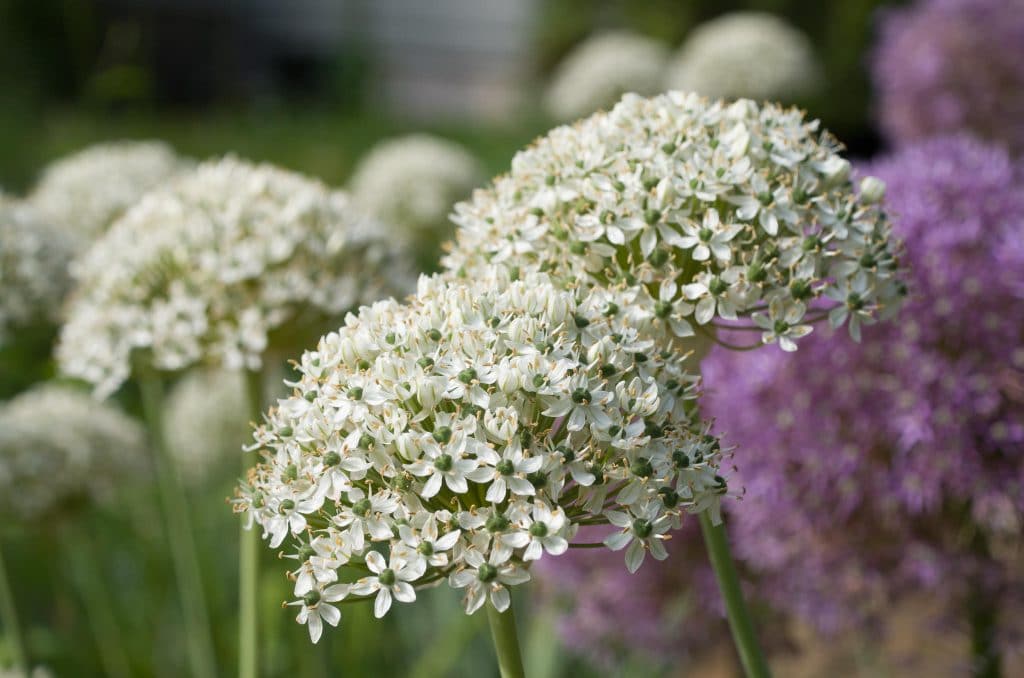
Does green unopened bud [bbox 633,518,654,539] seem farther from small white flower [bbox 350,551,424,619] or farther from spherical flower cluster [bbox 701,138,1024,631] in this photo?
spherical flower cluster [bbox 701,138,1024,631]

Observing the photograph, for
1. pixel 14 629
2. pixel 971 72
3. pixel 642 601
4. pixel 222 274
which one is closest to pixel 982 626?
pixel 642 601

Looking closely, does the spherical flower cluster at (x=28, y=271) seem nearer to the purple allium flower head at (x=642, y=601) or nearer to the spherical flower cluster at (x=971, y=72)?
the purple allium flower head at (x=642, y=601)

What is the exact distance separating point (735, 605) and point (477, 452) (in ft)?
1.66

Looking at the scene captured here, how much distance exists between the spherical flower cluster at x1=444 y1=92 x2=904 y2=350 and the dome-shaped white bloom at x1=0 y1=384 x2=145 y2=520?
150 centimetres

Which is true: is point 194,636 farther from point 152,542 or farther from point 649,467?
point 649,467

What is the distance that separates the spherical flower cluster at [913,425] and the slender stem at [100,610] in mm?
1775

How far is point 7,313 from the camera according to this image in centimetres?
233

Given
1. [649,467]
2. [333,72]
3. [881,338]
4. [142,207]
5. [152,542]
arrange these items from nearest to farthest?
1. [649,467]
2. [881,338]
3. [142,207]
4. [152,542]
5. [333,72]

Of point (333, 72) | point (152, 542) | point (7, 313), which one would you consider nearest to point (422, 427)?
point (7, 313)

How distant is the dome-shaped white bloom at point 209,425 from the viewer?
13.3 ft

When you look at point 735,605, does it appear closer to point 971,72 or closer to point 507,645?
point 507,645

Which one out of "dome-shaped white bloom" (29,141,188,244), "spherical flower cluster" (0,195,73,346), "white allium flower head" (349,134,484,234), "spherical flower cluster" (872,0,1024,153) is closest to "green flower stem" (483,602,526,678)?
"spherical flower cluster" (0,195,73,346)

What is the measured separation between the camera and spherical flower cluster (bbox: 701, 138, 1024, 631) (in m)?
1.93

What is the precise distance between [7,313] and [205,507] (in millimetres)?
1938
